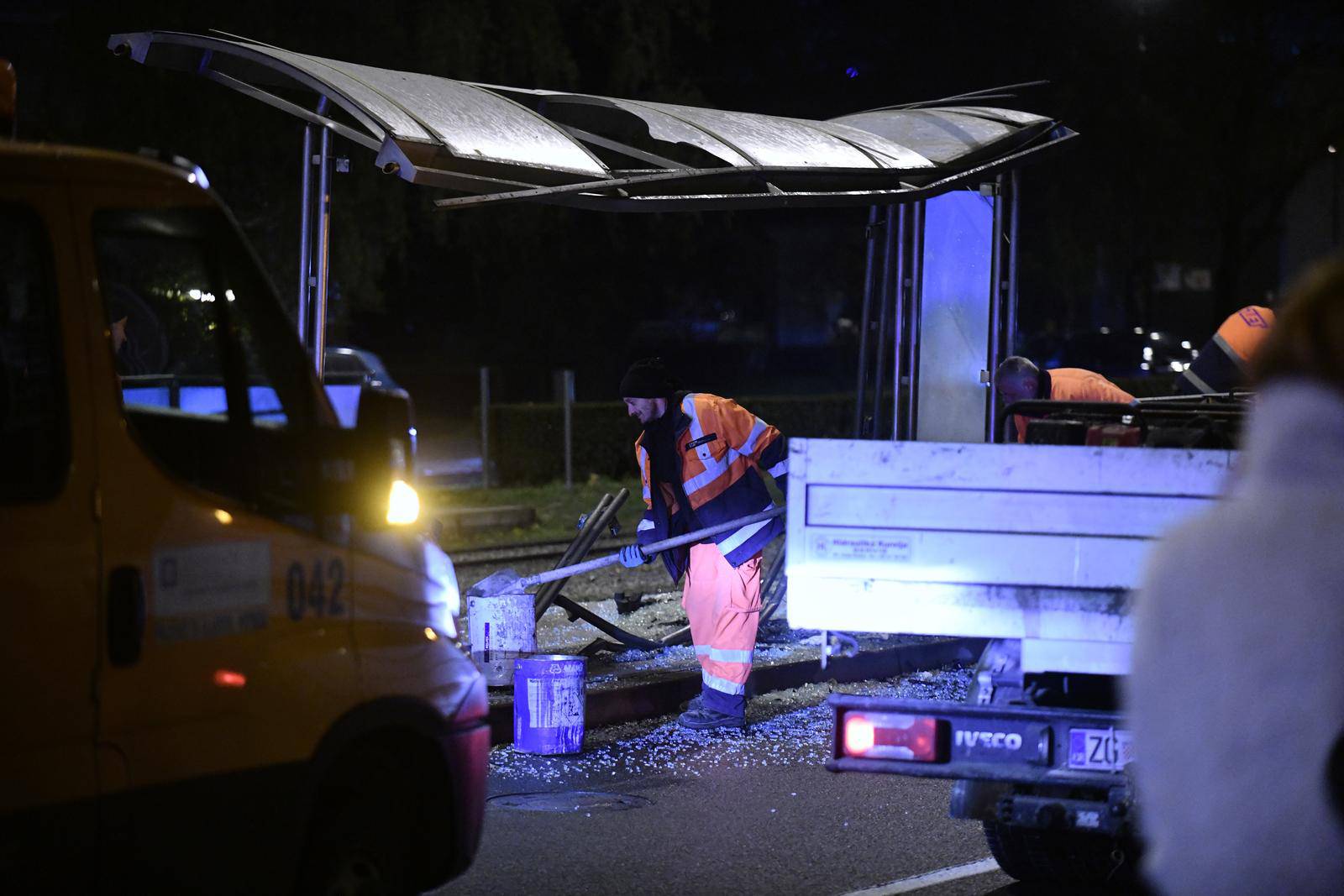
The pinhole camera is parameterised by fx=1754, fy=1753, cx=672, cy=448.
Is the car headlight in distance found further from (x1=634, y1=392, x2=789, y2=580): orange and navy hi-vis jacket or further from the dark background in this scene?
the dark background

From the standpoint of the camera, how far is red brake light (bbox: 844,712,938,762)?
15.6 feet

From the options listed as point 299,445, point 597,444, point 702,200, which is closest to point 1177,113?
point 597,444

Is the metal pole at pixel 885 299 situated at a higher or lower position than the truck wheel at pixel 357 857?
higher

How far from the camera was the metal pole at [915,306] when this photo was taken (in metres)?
9.73

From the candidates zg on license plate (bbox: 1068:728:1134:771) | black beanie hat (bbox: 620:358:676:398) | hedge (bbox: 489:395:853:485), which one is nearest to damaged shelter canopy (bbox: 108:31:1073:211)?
black beanie hat (bbox: 620:358:676:398)

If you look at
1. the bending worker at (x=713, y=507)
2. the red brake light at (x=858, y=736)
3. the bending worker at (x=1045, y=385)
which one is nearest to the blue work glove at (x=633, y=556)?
the bending worker at (x=713, y=507)

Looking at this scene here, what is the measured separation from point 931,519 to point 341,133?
13.7 feet

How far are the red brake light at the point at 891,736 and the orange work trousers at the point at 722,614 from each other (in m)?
2.94

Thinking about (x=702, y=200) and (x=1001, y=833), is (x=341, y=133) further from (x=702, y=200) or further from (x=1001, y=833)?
(x=1001, y=833)

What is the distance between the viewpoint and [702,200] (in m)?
8.61

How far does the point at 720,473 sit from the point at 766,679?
4.83ft

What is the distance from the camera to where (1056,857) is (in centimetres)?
546

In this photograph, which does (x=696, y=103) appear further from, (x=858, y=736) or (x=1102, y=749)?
(x=1102, y=749)

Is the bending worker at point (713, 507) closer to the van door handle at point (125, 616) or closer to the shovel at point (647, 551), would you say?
the shovel at point (647, 551)
